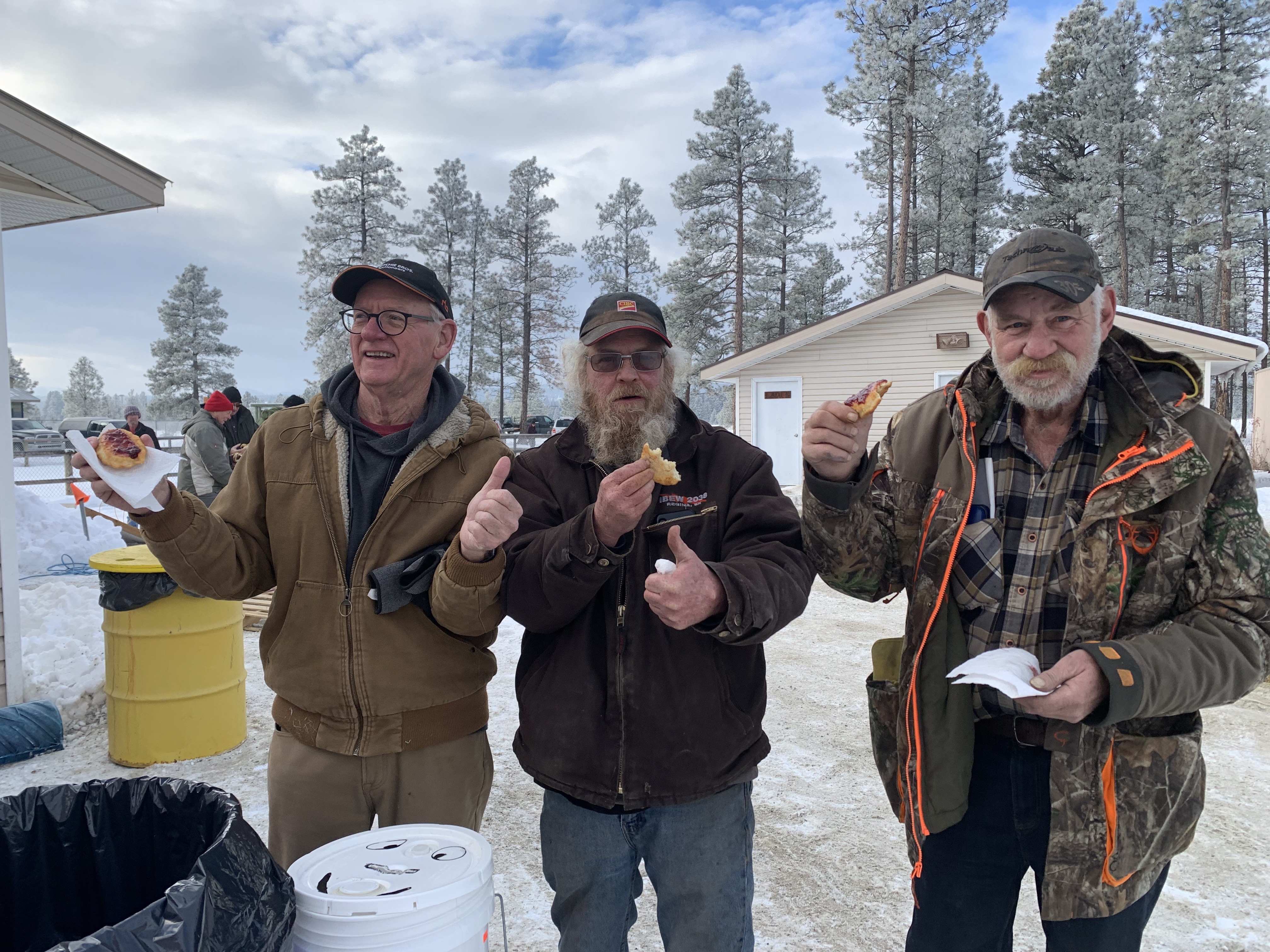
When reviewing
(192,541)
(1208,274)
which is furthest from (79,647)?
(1208,274)

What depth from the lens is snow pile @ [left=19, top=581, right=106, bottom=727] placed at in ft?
17.3

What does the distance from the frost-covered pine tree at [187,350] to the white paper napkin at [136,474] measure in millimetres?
50092

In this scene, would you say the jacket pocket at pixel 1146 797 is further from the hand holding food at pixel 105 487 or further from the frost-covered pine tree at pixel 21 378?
the frost-covered pine tree at pixel 21 378

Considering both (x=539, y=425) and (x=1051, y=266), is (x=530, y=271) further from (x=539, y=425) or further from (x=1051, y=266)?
(x=1051, y=266)

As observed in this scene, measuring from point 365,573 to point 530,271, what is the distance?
136 ft

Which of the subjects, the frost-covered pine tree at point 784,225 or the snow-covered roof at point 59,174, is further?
the frost-covered pine tree at point 784,225

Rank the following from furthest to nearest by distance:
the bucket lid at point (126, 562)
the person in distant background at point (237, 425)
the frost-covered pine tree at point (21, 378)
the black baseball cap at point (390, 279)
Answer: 1. the frost-covered pine tree at point (21, 378)
2. the person in distant background at point (237, 425)
3. the bucket lid at point (126, 562)
4. the black baseball cap at point (390, 279)

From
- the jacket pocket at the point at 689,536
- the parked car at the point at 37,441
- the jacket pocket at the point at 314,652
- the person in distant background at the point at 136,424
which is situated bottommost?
the jacket pocket at the point at 314,652

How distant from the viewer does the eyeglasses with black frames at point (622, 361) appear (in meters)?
2.34

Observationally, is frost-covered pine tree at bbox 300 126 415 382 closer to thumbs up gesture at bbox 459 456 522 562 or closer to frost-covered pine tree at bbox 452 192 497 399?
frost-covered pine tree at bbox 452 192 497 399

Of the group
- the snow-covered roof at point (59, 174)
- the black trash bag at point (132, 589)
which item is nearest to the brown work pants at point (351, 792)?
the black trash bag at point (132, 589)

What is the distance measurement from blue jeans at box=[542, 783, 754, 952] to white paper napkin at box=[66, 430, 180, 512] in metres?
1.40

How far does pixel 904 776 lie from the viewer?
2121 millimetres

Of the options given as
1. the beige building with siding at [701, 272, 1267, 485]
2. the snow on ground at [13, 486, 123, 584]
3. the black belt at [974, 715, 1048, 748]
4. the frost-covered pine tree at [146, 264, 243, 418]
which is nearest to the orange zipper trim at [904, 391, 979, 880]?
the black belt at [974, 715, 1048, 748]
